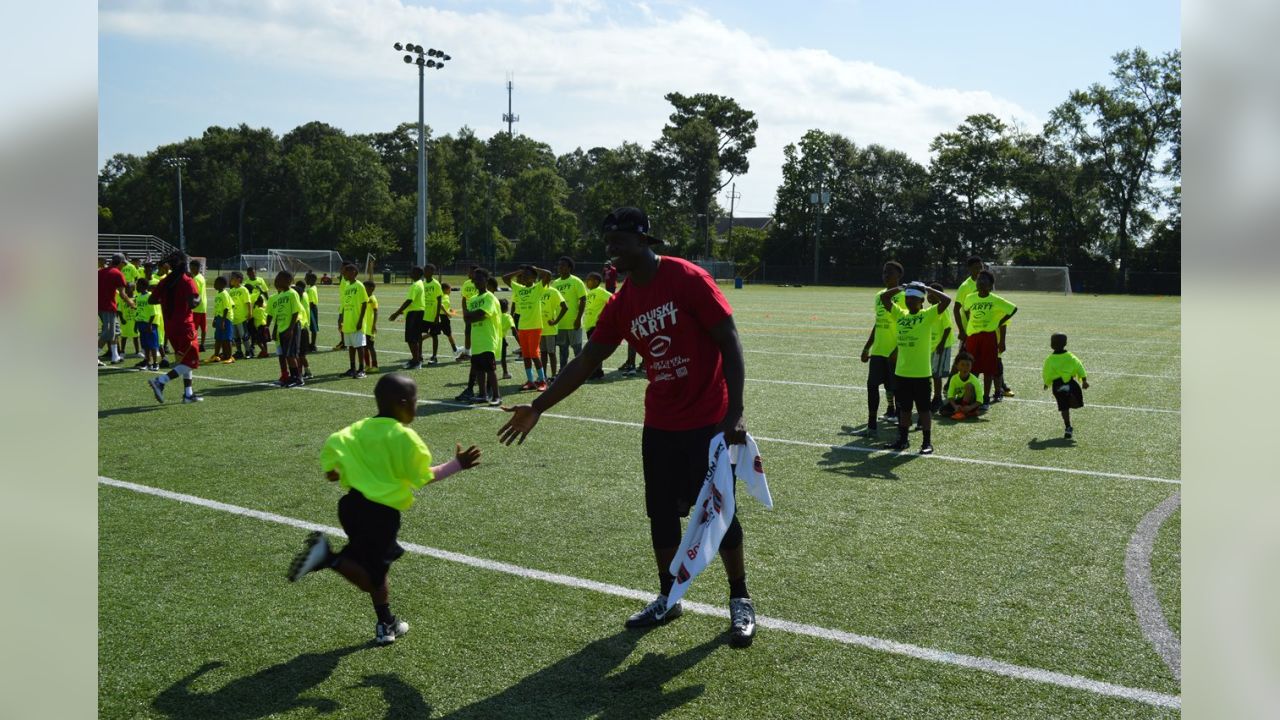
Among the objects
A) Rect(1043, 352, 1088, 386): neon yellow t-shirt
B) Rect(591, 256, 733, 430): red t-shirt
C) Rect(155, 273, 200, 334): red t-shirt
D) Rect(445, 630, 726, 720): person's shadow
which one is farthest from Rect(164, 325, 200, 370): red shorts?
Rect(1043, 352, 1088, 386): neon yellow t-shirt

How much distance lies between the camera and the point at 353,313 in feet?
52.9

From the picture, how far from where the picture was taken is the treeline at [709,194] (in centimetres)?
7162

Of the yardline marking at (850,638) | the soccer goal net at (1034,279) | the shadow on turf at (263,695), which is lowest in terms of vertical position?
the shadow on turf at (263,695)

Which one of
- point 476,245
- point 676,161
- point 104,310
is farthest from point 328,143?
point 104,310

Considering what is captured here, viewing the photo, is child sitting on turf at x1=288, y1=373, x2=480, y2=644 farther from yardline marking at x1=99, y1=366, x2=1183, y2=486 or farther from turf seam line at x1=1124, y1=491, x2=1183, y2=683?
yardline marking at x1=99, y1=366, x2=1183, y2=486

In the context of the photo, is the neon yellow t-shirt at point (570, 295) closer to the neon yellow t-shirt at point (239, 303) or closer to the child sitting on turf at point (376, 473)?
the neon yellow t-shirt at point (239, 303)

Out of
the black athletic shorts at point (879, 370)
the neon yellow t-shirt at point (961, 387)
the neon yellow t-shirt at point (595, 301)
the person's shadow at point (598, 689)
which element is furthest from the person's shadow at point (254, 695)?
the neon yellow t-shirt at point (595, 301)

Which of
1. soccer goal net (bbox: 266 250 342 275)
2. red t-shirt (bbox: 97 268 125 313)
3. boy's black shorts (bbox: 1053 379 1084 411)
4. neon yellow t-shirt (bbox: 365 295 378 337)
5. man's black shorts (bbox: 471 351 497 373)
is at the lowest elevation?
boy's black shorts (bbox: 1053 379 1084 411)

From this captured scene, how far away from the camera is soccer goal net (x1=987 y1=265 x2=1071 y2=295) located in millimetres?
60875

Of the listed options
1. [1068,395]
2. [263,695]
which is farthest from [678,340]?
[1068,395]

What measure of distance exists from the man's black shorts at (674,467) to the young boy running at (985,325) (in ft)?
29.4

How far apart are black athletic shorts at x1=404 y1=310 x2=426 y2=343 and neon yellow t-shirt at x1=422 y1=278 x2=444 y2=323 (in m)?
0.13

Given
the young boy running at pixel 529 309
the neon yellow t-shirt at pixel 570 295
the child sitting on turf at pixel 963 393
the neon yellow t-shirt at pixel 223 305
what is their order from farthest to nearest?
the neon yellow t-shirt at pixel 223 305, the neon yellow t-shirt at pixel 570 295, the young boy running at pixel 529 309, the child sitting on turf at pixel 963 393

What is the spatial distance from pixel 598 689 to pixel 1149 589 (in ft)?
11.9
